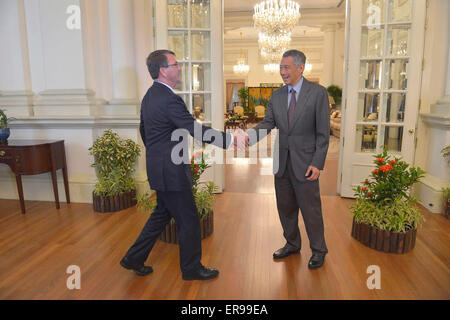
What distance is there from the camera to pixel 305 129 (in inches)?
105

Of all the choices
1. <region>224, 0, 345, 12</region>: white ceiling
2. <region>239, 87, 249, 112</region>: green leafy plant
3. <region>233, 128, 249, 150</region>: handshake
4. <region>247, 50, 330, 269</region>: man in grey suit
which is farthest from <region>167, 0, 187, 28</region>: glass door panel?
<region>239, 87, 249, 112</region>: green leafy plant

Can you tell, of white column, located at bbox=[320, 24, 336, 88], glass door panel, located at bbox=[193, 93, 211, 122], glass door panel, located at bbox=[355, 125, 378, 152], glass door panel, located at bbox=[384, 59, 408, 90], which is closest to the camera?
glass door panel, located at bbox=[384, 59, 408, 90]

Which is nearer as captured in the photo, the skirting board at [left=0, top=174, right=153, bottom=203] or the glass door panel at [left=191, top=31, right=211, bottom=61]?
the skirting board at [left=0, top=174, right=153, bottom=203]

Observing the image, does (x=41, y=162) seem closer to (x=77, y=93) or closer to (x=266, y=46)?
(x=77, y=93)

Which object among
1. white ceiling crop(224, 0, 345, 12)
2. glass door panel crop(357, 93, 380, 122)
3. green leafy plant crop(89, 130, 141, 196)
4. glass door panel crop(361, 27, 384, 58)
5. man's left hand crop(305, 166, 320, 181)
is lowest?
green leafy plant crop(89, 130, 141, 196)

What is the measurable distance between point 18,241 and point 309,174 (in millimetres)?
2865

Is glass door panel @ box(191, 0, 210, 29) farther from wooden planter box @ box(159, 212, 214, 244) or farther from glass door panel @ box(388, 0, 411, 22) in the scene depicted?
wooden planter box @ box(159, 212, 214, 244)

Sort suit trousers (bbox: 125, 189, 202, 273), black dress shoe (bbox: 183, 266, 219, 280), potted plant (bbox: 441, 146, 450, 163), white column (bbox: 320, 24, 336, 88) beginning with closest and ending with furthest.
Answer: suit trousers (bbox: 125, 189, 202, 273) < black dress shoe (bbox: 183, 266, 219, 280) < potted plant (bbox: 441, 146, 450, 163) < white column (bbox: 320, 24, 336, 88)

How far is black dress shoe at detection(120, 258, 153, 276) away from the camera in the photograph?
102 inches

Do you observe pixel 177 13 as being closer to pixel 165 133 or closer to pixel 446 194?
pixel 165 133

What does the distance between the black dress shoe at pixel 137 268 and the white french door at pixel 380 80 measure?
3167 millimetres

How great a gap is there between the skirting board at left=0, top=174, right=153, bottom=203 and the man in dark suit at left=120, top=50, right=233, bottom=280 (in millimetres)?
2332

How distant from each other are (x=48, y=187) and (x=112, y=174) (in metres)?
1.07
